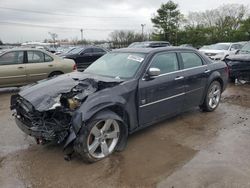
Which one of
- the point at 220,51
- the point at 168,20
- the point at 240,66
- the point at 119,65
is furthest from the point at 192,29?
the point at 119,65

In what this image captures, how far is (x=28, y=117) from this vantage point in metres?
3.98

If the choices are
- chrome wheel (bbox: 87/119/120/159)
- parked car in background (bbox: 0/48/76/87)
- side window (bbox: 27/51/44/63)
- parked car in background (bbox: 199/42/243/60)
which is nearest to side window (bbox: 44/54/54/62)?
parked car in background (bbox: 0/48/76/87)

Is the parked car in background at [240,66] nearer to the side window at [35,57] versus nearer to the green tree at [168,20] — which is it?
the side window at [35,57]

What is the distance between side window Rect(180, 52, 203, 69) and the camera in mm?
5436

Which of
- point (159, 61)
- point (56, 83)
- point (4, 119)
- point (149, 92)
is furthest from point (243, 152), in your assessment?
point (4, 119)

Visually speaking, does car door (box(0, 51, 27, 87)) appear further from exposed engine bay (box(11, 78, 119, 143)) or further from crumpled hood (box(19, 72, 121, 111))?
exposed engine bay (box(11, 78, 119, 143))

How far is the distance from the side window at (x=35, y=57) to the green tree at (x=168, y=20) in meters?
31.5

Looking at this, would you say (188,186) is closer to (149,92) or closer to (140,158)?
(140,158)

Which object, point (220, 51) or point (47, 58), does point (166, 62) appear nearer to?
point (47, 58)

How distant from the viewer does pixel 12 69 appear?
8625mm

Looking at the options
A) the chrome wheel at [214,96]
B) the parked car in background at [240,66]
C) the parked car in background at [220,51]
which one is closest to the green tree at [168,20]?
the parked car in background at [220,51]

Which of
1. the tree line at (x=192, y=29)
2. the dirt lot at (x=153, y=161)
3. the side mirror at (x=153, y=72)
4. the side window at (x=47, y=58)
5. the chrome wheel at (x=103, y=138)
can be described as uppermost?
the tree line at (x=192, y=29)

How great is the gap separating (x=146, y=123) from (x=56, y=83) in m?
1.67

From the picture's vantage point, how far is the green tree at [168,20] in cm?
3878
